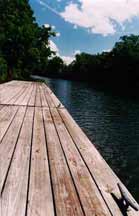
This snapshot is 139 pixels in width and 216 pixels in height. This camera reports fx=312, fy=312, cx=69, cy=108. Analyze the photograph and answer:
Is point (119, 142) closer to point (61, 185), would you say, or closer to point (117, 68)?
point (61, 185)

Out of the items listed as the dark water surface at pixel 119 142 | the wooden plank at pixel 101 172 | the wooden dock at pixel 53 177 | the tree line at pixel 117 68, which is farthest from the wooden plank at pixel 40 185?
the tree line at pixel 117 68

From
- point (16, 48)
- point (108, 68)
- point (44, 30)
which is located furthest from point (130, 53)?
point (16, 48)

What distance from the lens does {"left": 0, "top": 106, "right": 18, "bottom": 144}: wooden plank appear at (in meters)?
5.75

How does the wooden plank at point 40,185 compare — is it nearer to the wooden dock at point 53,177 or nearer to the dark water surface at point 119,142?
the wooden dock at point 53,177

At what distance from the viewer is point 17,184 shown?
326 cm

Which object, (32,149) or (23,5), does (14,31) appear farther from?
(32,149)

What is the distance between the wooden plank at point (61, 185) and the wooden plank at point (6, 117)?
1.00 m

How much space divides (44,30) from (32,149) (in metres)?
34.2

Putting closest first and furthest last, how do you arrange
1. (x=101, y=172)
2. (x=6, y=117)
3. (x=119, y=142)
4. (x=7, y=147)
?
(x=101, y=172) < (x=7, y=147) < (x=6, y=117) < (x=119, y=142)

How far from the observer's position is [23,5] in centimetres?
3853

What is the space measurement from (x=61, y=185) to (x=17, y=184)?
47cm

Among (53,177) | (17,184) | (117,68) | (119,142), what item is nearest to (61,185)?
(53,177)

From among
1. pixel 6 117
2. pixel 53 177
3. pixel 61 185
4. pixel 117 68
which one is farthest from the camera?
pixel 117 68

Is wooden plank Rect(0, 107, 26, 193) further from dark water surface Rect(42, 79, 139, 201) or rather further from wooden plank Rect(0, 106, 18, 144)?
dark water surface Rect(42, 79, 139, 201)
